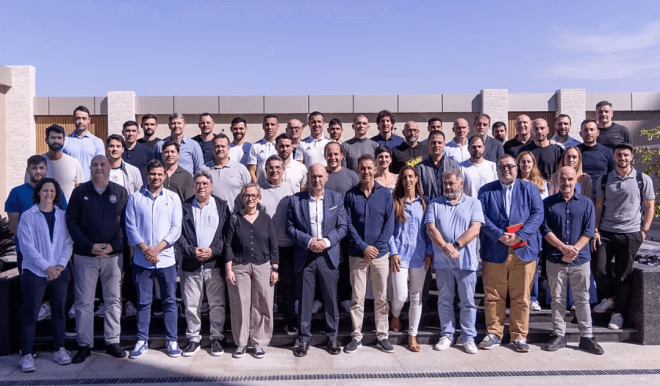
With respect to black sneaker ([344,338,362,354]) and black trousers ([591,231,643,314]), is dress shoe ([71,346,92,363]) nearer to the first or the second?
black sneaker ([344,338,362,354])

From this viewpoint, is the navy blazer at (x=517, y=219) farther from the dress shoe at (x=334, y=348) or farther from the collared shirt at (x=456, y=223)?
the dress shoe at (x=334, y=348)

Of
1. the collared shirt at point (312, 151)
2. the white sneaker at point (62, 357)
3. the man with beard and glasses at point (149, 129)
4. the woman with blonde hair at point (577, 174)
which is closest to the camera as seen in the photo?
the white sneaker at point (62, 357)

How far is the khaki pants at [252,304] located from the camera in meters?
5.72

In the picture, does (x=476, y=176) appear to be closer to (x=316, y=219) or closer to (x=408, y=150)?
(x=408, y=150)

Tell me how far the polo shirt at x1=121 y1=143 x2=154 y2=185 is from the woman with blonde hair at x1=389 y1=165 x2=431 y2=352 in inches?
131

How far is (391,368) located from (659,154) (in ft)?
29.9

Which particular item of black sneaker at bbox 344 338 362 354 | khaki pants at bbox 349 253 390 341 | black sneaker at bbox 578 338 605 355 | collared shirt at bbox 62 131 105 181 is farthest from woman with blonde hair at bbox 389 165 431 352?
collared shirt at bbox 62 131 105 181

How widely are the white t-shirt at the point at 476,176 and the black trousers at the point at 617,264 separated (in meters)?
1.46

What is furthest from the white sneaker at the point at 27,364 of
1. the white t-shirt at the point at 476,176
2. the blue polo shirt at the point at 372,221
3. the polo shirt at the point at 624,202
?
the polo shirt at the point at 624,202

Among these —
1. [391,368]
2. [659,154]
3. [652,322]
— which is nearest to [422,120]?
[659,154]

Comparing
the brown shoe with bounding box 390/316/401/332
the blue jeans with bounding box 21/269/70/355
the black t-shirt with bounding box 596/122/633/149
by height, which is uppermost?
the black t-shirt with bounding box 596/122/633/149

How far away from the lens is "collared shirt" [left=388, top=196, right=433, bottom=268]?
234 inches

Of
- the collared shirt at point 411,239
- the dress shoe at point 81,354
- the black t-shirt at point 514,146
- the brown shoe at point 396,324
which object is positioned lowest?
the dress shoe at point 81,354

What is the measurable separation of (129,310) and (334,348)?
2.55 metres
